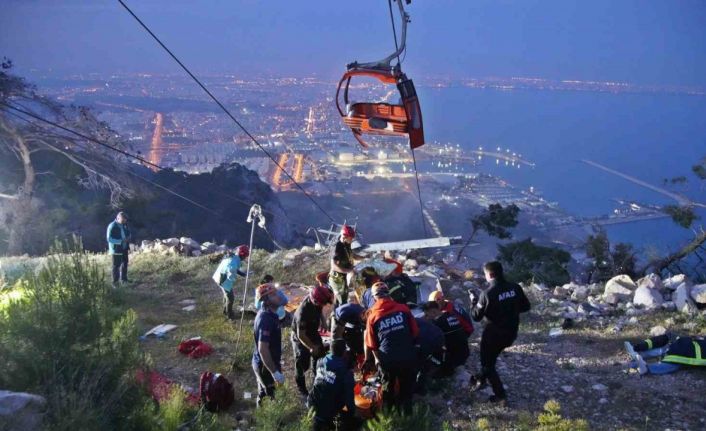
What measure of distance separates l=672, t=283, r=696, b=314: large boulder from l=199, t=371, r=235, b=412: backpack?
875cm

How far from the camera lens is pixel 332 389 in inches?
209

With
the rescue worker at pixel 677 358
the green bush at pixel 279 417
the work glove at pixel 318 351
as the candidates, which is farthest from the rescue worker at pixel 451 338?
the rescue worker at pixel 677 358

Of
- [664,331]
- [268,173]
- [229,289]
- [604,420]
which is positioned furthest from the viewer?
[268,173]

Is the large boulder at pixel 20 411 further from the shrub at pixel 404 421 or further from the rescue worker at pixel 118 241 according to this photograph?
the rescue worker at pixel 118 241

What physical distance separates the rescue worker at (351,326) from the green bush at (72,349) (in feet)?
7.54

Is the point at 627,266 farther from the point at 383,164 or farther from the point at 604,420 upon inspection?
the point at 383,164

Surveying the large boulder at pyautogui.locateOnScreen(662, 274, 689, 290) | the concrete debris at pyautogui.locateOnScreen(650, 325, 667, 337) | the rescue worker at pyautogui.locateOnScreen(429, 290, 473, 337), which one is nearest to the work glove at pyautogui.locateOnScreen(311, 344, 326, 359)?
the rescue worker at pyautogui.locateOnScreen(429, 290, 473, 337)

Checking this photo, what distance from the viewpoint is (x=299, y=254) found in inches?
598

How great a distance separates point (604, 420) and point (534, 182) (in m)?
88.2

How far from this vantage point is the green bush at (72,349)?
4.75 meters

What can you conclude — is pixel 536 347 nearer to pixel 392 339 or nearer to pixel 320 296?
pixel 392 339

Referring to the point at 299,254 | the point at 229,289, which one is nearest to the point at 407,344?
the point at 229,289

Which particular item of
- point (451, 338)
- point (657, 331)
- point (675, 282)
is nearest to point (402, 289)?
point (451, 338)

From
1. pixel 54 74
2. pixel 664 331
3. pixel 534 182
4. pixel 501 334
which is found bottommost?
pixel 534 182
